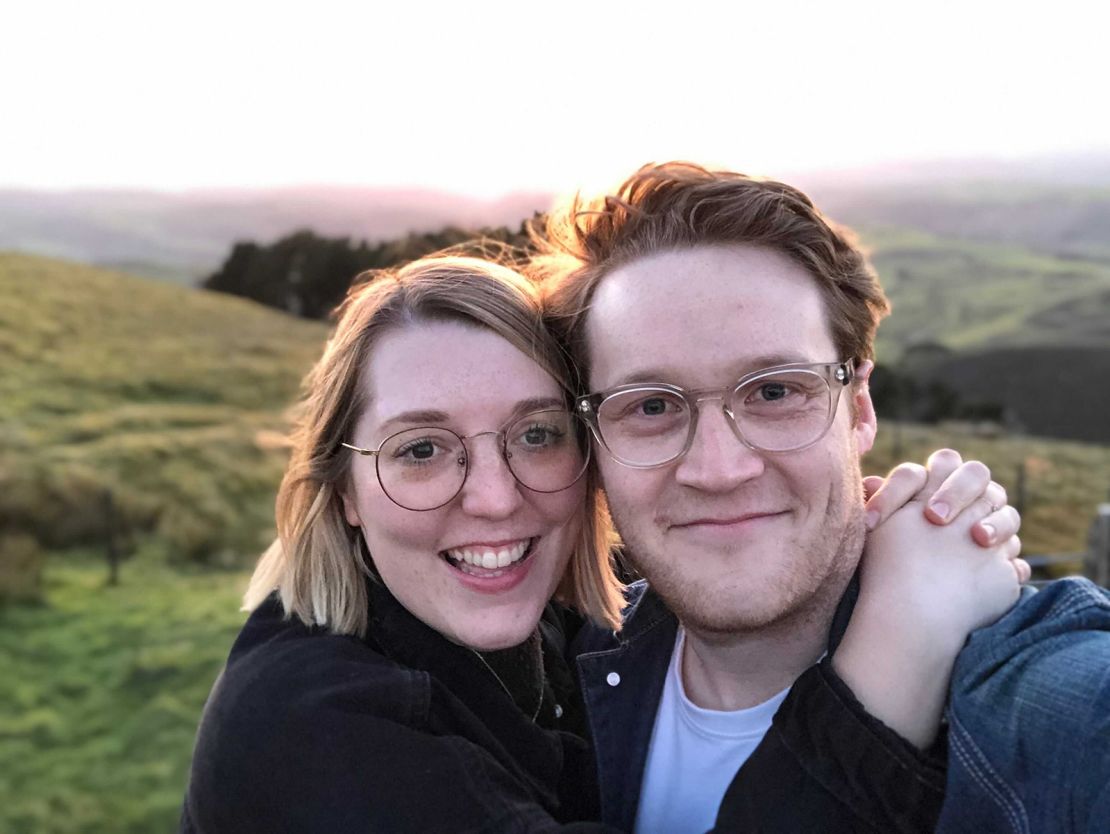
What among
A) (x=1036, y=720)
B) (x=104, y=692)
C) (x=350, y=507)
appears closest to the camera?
(x=1036, y=720)

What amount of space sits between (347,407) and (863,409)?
1.39 metres

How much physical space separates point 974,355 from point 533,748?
49833 millimetres

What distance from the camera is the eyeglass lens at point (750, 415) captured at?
2061mm

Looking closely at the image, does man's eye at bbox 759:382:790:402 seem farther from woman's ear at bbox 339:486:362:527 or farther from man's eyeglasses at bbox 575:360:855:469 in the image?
woman's ear at bbox 339:486:362:527

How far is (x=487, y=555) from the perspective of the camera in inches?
93.6

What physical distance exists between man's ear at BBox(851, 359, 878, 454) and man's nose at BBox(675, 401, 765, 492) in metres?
0.39

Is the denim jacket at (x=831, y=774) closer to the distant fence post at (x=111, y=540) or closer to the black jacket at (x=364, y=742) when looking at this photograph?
the black jacket at (x=364, y=742)

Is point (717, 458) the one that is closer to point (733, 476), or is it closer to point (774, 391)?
point (733, 476)

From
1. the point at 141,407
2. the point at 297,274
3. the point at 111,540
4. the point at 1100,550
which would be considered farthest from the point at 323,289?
the point at 1100,550

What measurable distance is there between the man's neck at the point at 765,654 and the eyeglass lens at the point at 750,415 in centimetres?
43

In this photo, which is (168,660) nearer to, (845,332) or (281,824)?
(281,824)

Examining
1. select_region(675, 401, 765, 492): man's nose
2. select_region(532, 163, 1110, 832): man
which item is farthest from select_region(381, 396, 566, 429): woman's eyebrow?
select_region(675, 401, 765, 492): man's nose

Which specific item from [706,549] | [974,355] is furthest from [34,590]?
[974,355]

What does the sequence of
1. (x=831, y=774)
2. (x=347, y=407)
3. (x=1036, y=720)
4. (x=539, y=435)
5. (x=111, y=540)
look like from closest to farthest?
1. (x=1036, y=720)
2. (x=831, y=774)
3. (x=539, y=435)
4. (x=347, y=407)
5. (x=111, y=540)
